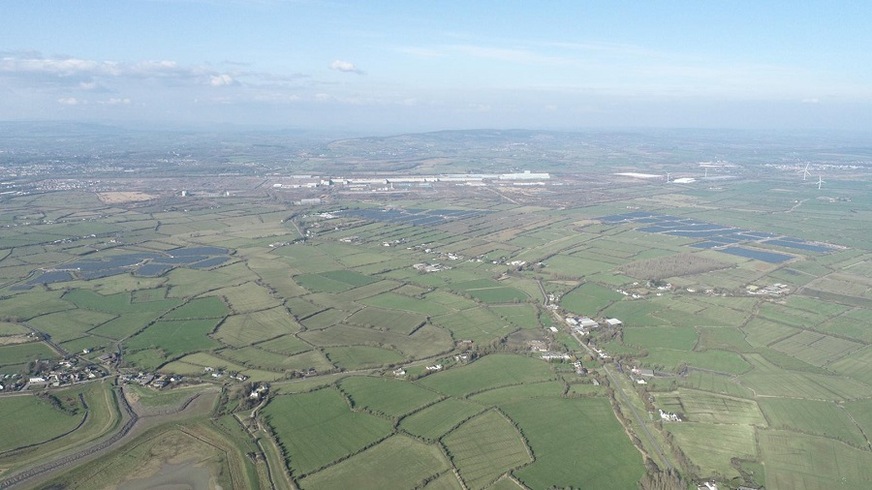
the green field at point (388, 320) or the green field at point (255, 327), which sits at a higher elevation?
the green field at point (388, 320)

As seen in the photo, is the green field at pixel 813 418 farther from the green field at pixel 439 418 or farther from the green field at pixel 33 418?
the green field at pixel 33 418

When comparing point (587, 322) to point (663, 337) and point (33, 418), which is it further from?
point (33, 418)

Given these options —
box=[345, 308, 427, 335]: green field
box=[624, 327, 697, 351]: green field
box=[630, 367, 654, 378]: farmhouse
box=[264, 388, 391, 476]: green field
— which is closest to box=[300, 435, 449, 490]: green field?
box=[264, 388, 391, 476]: green field

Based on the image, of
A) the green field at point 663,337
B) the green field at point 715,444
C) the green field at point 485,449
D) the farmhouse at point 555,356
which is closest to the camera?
Answer: the green field at point 485,449

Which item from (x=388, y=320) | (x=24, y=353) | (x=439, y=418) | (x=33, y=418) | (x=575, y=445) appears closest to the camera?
(x=575, y=445)

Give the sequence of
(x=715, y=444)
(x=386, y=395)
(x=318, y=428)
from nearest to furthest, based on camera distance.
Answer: (x=715, y=444), (x=318, y=428), (x=386, y=395)

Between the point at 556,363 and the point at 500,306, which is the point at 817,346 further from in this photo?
the point at 500,306

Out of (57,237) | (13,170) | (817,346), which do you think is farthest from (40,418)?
(13,170)

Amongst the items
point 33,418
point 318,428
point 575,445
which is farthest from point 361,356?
point 33,418

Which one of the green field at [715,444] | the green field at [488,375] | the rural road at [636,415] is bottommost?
the green field at [488,375]

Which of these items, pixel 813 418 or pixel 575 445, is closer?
pixel 575 445

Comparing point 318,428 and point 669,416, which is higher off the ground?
point 669,416

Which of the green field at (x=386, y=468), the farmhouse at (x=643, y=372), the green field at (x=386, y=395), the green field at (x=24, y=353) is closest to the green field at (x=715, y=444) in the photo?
the farmhouse at (x=643, y=372)
